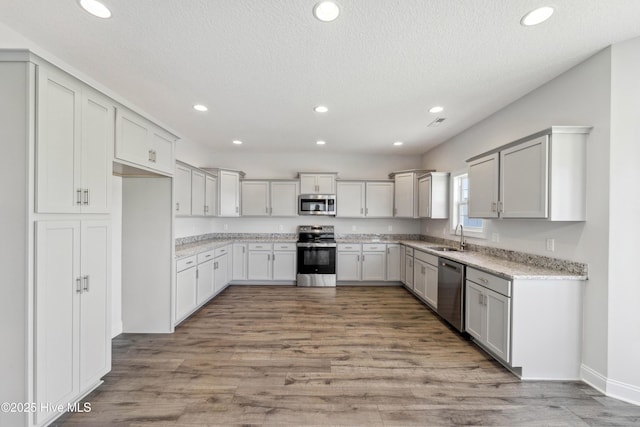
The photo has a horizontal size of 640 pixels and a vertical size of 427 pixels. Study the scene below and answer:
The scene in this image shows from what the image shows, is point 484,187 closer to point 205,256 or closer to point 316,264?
point 316,264

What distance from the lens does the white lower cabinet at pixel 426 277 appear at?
382 centimetres

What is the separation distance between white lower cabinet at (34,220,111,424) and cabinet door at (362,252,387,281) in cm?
418

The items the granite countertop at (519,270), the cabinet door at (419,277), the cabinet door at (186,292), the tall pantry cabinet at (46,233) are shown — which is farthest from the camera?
the cabinet door at (419,277)

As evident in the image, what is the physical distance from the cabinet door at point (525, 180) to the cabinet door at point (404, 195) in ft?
8.06

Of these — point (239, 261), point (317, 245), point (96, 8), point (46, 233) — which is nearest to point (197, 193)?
point (239, 261)

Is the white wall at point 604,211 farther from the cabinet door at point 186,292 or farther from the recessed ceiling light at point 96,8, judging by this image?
the cabinet door at point 186,292

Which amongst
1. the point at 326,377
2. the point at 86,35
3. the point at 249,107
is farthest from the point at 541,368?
the point at 86,35

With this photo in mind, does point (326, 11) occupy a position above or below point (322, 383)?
above

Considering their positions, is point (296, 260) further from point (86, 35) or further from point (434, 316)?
point (86, 35)

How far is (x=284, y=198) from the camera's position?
5609 mm

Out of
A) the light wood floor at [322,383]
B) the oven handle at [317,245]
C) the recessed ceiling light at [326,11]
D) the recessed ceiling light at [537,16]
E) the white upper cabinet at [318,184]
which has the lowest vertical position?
the light wood floor at [322,383]

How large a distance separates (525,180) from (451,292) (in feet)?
5.17

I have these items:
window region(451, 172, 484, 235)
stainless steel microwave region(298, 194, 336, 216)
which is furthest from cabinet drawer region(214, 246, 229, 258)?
window region(451, 172, 484, 235)

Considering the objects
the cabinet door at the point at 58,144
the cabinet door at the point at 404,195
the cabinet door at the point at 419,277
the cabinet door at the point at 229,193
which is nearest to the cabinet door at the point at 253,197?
the cabinet door at the point at 229,193
